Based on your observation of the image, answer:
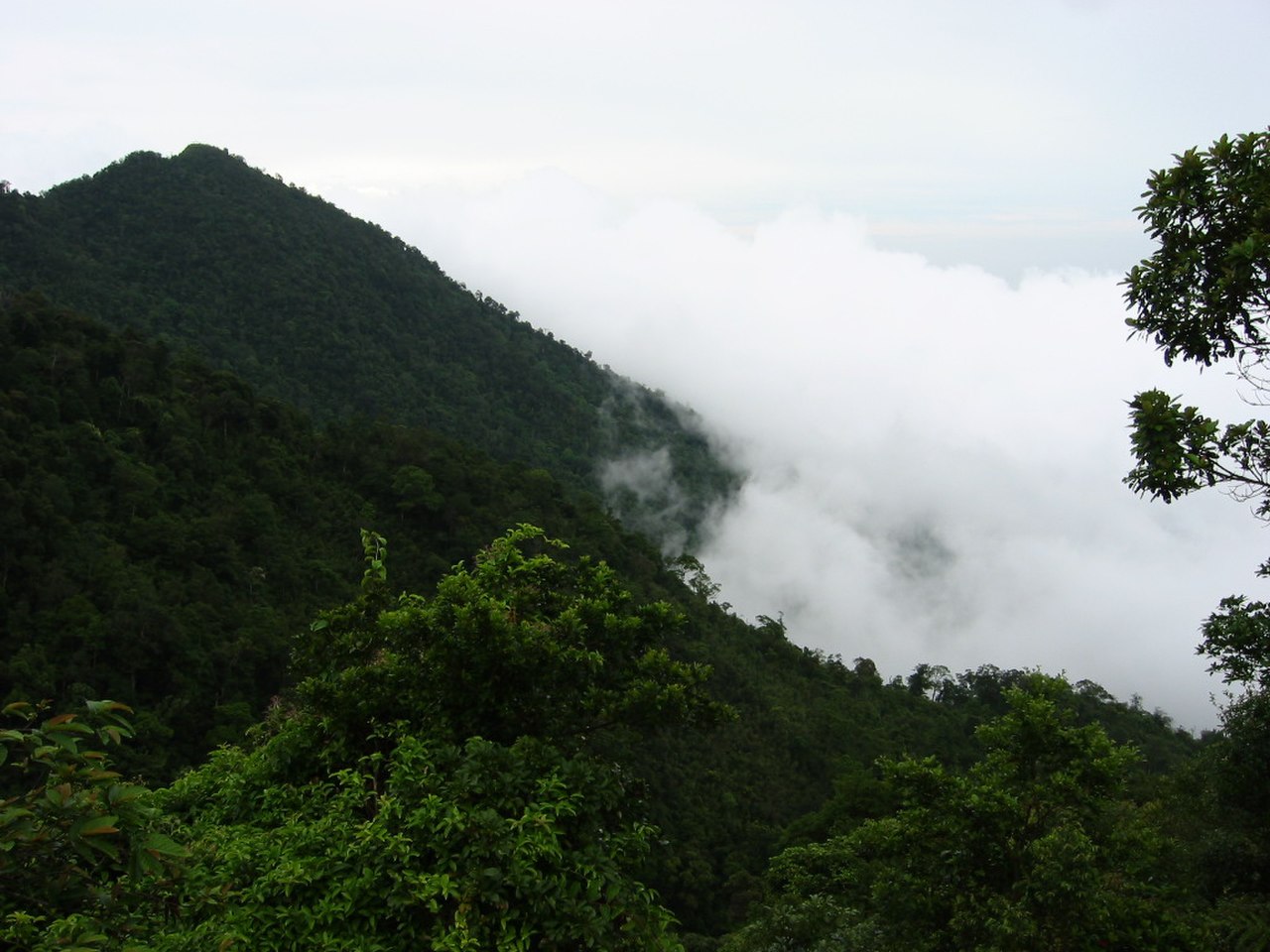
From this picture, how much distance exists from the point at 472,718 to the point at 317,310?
53.7 meters

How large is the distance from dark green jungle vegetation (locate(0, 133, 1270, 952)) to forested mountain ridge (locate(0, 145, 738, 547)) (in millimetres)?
649

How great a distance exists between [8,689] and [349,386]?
35506 millimetres

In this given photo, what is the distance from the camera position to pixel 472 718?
6.47 metres

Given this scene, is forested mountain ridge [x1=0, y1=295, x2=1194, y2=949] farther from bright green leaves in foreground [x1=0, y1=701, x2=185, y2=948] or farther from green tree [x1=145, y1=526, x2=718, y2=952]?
bright green leaves in foreground [x1=0, y1=701, x2=185, y2=948]

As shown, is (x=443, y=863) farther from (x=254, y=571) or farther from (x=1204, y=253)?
(x=254, y=571)

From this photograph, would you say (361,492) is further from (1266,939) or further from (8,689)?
(1266,939)

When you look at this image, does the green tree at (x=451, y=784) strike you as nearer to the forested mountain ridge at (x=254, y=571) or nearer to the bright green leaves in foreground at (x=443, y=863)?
the bright green leaves in foreground at (x=443, y=863)

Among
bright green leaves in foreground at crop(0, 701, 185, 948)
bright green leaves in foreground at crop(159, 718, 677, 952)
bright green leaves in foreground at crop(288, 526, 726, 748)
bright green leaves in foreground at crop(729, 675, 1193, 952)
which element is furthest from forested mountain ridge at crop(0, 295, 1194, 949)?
bright green leaves in foreground at crop(0, 701, 185, 948)

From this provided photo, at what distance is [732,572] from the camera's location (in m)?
92.6

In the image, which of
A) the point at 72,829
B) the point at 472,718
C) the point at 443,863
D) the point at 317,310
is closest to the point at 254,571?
the point at 472,718

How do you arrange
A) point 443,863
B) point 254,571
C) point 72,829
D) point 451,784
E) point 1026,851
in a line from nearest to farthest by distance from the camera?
1. point 72,829
2. point 443,863
3. point 451,784
4. point 1026,851
5. point 254,571

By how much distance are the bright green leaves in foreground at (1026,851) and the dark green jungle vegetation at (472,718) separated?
0.03 meters

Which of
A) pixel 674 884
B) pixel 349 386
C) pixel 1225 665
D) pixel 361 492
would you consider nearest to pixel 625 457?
pixel 349 386

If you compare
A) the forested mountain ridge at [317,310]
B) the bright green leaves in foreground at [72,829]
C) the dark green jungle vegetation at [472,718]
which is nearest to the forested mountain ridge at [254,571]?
the dark green jungle vegetation at [472,718]
